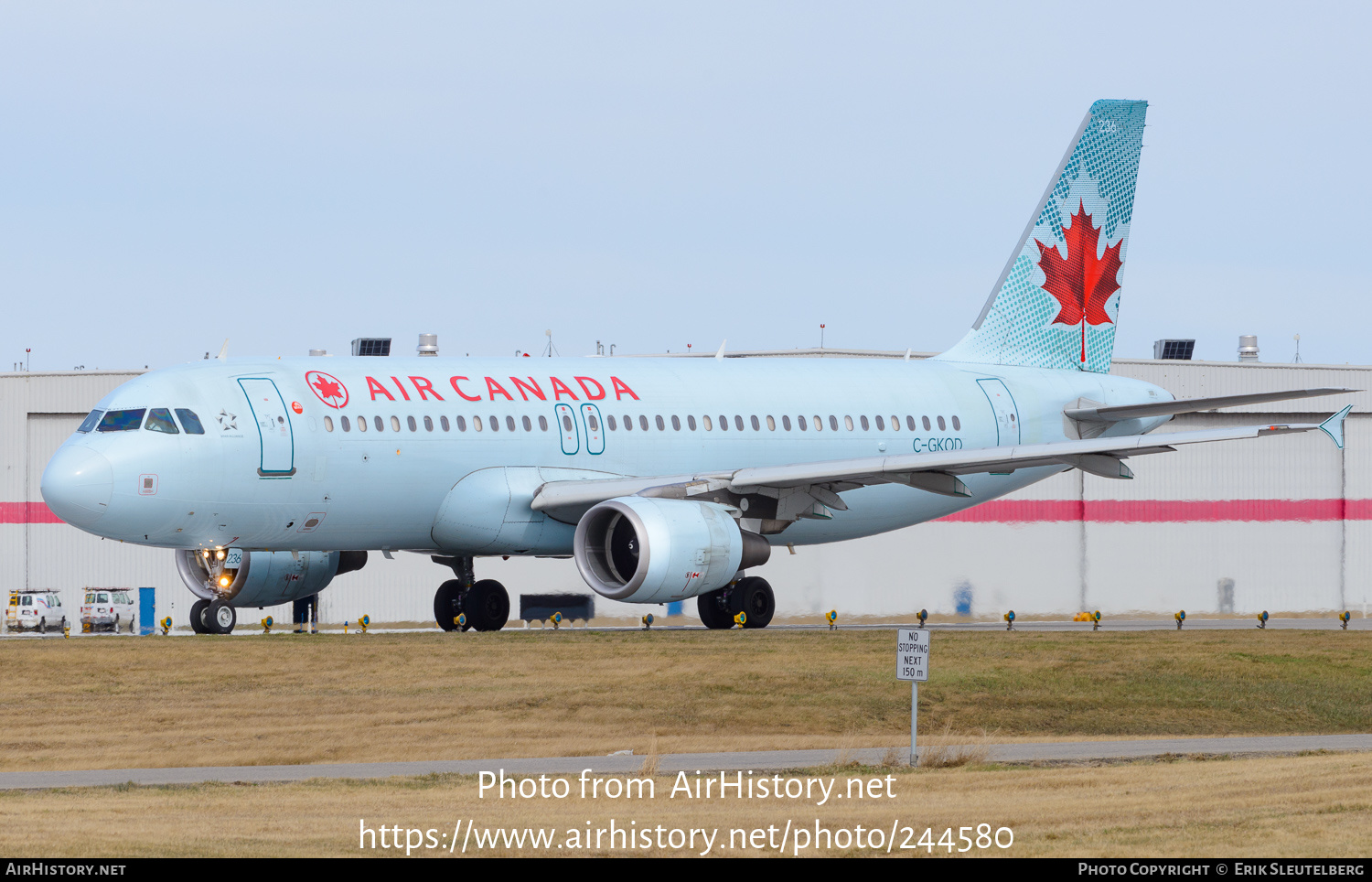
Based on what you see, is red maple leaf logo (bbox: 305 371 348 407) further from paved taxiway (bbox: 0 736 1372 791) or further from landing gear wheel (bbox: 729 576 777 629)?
paved taxiway (bbox: 0 736 1372 791)

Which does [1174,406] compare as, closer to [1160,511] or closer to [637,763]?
[1160,511]

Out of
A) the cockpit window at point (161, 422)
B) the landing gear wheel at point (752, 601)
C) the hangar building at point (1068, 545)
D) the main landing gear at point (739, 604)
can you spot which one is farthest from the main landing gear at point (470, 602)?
the hangar building at point (1068, 545)

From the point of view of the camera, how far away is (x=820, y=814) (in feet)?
54.1

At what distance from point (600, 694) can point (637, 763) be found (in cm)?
475

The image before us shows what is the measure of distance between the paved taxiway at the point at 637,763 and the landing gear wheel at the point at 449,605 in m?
13.8

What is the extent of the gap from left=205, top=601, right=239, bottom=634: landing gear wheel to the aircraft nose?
11.5 feet

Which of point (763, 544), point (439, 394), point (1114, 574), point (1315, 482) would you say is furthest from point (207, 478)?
point (1315, 482)

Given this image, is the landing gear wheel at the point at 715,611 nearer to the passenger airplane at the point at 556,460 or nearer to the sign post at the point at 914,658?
the passenger airplane at the point at 556,460

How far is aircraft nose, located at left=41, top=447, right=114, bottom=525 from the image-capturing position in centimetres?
2972

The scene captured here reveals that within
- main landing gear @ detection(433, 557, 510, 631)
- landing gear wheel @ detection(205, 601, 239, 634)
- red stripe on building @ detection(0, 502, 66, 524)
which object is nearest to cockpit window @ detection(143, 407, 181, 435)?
landing gear wheel @ detection(205, 601, 239, 634)

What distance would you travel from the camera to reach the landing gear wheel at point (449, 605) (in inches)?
1430

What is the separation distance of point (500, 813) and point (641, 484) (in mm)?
16576

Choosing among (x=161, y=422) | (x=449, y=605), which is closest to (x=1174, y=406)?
(x=449, y=605)

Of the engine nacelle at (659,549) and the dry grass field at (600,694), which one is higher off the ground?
the engine nacelle at (659,549)
